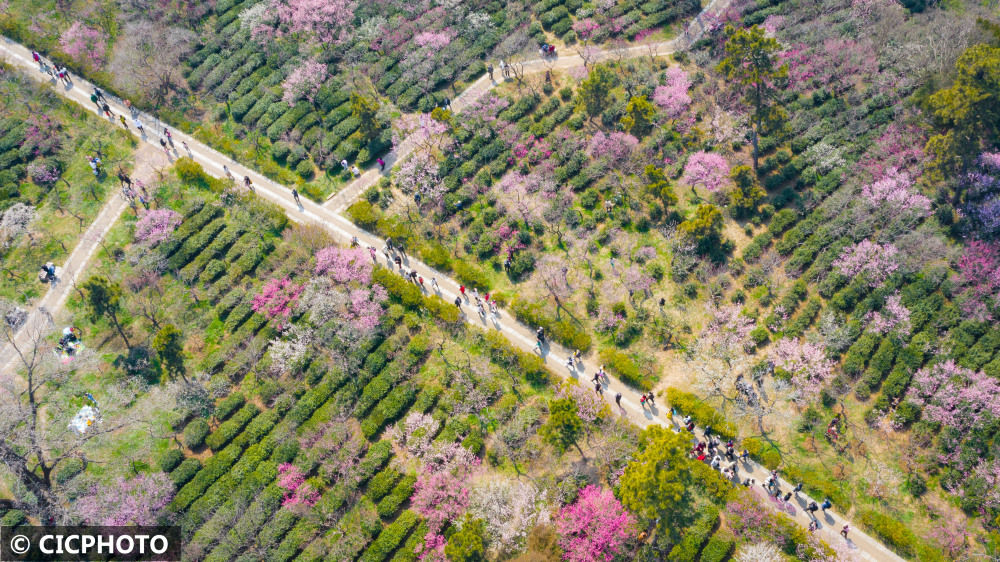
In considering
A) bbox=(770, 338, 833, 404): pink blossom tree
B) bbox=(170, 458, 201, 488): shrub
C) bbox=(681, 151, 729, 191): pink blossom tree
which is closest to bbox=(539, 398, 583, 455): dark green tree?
bbox=(770, 338, 833, 404): pink blossom tree

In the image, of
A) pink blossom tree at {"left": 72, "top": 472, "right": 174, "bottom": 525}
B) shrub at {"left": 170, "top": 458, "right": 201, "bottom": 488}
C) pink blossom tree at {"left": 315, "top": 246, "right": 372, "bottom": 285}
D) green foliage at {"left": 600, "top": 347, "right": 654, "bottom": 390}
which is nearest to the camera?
pink blossom tree at {"left": 72, "top": 472, "right": 174, "bottom": 525}

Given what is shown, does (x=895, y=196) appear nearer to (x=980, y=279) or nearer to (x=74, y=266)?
(x=980, y=279)

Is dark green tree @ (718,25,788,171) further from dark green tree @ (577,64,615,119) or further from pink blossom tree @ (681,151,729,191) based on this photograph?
dark green tree @ (577,64,615,119)

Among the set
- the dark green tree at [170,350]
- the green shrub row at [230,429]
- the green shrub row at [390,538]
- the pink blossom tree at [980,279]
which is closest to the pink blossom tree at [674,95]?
the pink blossom tree at [980,279]

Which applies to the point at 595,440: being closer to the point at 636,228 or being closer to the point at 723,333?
the point at 723,333

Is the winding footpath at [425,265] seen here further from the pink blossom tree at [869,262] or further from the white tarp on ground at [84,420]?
the pink blossom tree at [869,262]

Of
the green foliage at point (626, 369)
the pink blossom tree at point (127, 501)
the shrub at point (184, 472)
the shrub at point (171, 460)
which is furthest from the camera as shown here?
the green foliage at point (626, 369)
